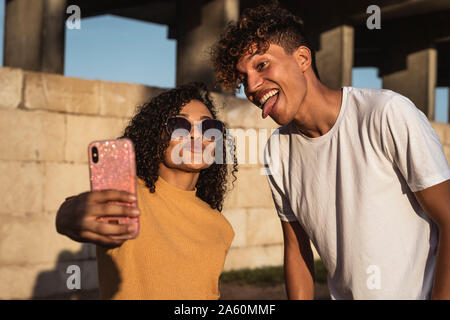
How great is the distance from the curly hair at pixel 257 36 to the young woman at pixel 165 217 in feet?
1.28

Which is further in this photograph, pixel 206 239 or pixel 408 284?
pixel 206 239

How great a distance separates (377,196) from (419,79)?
1458 cm

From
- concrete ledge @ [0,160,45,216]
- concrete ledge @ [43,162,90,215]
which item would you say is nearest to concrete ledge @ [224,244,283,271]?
concrete ledge @ [43,162,90,215]

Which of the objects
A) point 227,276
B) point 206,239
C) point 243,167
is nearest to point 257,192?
point 243,167

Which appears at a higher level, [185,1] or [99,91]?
[185,1]

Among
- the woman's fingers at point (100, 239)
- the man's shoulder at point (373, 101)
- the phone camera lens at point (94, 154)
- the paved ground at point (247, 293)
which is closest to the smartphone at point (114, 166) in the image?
the phone camera lens at point (94, 154)

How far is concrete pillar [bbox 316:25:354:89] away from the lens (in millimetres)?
12430

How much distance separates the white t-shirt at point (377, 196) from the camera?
1965mm

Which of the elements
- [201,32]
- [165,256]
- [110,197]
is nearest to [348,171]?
[165,256]

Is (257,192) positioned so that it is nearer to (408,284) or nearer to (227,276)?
(227,276)

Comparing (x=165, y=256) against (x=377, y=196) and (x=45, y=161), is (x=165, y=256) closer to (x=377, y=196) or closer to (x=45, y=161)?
(x=377, y=196)

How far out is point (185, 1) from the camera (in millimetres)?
10602

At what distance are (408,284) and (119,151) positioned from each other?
1.24 meters

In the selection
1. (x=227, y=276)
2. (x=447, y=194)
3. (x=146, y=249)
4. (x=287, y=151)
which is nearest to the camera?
(x=447, y=194)
